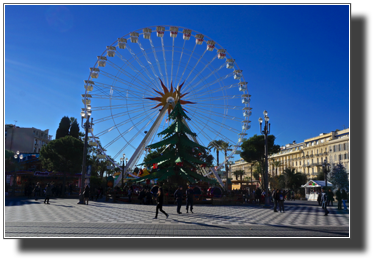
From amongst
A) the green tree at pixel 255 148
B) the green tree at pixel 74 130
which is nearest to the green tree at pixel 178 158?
the green tree at pixel 255 148

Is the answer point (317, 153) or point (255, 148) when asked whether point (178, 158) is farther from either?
point (317, 153)

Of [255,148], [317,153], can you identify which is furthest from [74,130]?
[317,153]

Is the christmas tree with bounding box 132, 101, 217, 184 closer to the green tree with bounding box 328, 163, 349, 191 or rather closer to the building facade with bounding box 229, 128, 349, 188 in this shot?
Answer: the green tree with bounding box 328, 163, 349, 191

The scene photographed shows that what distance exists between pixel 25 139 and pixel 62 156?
2727cm

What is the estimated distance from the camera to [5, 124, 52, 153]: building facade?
6743 cm

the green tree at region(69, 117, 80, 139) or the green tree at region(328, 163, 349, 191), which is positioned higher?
the green tree at region(69, 117, 80, 139)

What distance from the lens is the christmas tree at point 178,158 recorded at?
1120 inches

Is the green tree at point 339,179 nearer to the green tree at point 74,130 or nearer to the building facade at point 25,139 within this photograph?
the green tree at point 74,130

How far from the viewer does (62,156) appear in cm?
5153

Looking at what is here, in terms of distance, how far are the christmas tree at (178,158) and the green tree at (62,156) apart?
27.3 m

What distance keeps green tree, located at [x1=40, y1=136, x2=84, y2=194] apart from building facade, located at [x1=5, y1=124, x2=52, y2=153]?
20.7 m

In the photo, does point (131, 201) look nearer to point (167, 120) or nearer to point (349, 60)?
point (167, 120)

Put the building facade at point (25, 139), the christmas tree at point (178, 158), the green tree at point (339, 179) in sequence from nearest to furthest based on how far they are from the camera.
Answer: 1. the christmas tree at point (178, 158)
2. the green tree at point (339, 179)
3. the building facade at point (25, 139)

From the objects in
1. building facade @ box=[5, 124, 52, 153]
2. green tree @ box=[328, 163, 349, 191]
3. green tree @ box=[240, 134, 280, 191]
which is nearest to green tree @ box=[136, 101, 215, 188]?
green tree @ box=[328, 163, 349, 191]
